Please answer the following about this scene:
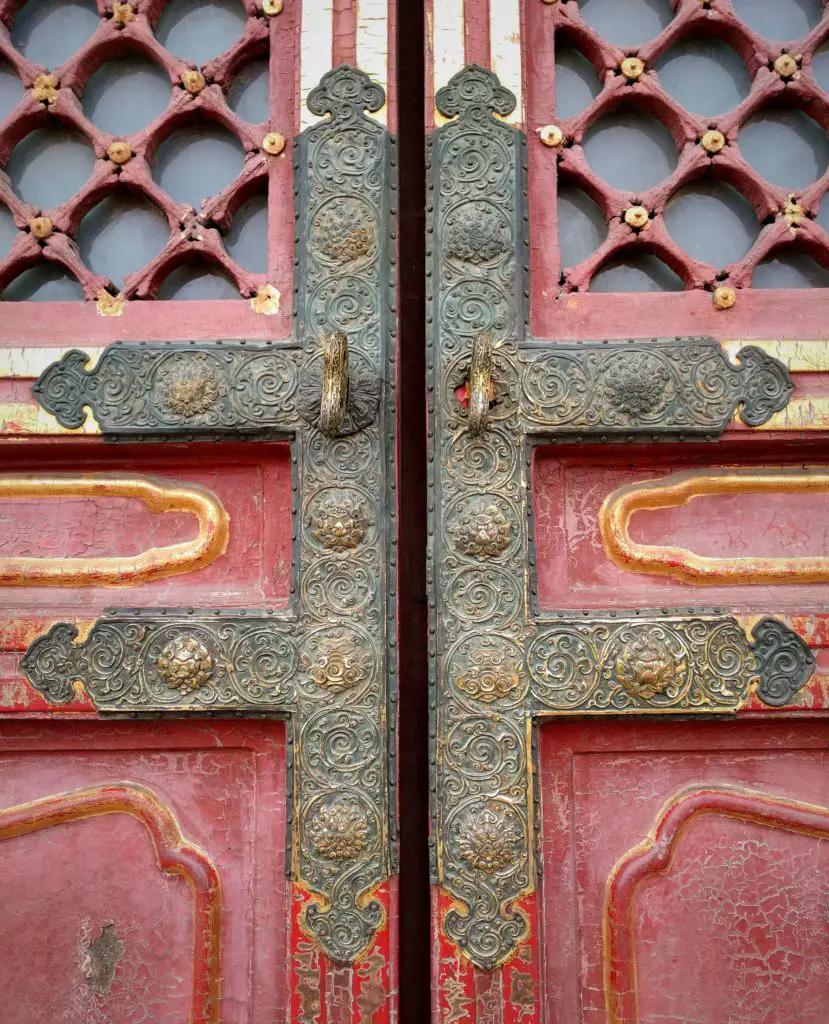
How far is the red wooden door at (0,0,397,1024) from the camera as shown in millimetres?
1559

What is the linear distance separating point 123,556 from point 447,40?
1191 mm

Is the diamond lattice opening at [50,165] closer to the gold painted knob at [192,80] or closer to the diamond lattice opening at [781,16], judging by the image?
the gold painted knob at [192,80]

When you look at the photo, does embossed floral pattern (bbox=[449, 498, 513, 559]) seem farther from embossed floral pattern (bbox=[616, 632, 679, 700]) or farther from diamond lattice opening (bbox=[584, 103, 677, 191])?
diamond lattice opening (bbox=[584, 103, 677, 191])

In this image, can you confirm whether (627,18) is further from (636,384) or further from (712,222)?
(636,384)

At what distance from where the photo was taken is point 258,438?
1.65m

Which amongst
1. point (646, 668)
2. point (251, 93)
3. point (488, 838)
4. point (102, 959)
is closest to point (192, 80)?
point (251, 93)

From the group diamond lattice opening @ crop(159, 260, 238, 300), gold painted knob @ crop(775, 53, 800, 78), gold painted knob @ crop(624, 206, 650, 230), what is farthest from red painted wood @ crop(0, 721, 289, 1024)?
gold painted knob @ crop(775, 53, 800, 78)

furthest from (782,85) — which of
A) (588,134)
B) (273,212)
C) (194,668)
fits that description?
(194,668)

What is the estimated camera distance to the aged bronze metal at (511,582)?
153 centimetres

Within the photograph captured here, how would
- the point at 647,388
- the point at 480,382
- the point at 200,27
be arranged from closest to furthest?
the point at 480,382 → the point at 647,388 → the point at 200,27

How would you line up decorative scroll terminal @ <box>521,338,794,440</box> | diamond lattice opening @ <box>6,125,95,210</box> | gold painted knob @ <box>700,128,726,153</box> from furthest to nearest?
1. diamond lattice opening @ <box>6,125,95,210</box>
2. gold painted knob @ <box>700,128,726,153</box>
3. decorative scroll terminal @ <box>521,338,794,440</box>

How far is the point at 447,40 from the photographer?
1727mm

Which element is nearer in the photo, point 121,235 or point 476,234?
point 476,234

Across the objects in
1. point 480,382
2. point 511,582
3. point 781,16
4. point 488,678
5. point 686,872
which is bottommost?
point 686,872
